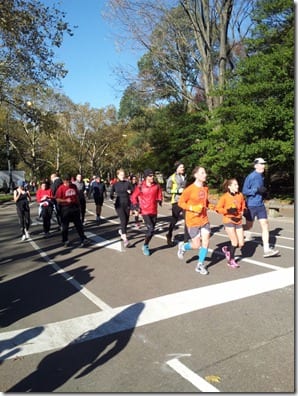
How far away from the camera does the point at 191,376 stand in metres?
3.60

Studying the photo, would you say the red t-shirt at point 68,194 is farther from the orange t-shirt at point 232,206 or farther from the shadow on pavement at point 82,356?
the shadow on pavement at point 82,356

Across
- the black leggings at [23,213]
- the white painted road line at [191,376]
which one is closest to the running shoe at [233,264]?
the white painted road line at [191,376]

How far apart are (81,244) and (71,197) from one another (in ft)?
3.99

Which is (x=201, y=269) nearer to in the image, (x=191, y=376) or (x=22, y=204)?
(x=191, y=376)

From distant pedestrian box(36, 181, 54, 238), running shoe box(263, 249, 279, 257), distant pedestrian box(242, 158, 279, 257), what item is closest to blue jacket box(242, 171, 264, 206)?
distant pedestrian box(242, 158, 279, 257)

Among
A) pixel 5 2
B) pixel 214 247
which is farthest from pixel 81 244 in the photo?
pixel 5 2

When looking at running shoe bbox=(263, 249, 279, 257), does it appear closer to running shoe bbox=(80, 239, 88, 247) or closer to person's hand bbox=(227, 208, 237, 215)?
person's hand bbox=(227, 208, 237, 215)

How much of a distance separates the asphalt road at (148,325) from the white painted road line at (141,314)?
13 mm

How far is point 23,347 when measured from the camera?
4.40 m

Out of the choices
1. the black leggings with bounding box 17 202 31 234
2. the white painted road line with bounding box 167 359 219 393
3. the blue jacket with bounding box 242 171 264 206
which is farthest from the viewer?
the black leggings with bounding box 17 202 31 234

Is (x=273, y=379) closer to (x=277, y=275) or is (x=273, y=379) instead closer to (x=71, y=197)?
(x=277, y=275)

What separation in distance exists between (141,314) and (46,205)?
8.35 meters

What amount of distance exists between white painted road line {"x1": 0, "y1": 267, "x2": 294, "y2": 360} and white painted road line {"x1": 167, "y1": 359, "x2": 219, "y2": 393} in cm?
105

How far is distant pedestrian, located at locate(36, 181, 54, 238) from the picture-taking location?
509 inches
